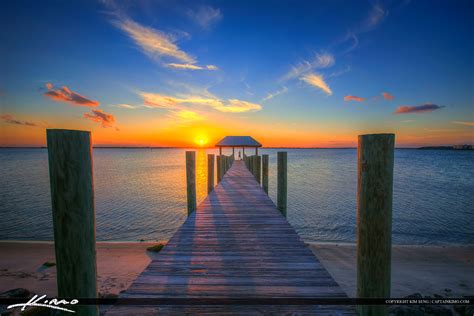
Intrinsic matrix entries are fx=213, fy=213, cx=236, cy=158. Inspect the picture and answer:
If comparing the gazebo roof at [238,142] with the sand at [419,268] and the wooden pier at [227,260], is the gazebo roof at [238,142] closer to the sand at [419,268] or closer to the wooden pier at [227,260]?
the sand at [419,268]

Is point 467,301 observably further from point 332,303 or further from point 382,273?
point 332,303

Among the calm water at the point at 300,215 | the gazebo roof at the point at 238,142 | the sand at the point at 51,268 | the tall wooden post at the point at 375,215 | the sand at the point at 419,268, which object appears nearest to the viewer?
the tall wooden post at the point at 375,215

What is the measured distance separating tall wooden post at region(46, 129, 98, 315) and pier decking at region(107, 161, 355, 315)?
2.45ft

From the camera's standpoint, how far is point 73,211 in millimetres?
1531

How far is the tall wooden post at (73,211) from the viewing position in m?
1.49

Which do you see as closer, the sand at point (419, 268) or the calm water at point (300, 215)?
the sand at point (419, 268)

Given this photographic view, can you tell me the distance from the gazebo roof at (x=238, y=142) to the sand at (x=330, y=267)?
43.4 ft

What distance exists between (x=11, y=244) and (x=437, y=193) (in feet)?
136

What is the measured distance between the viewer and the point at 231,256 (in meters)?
3.24

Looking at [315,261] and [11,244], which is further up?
[315,261]

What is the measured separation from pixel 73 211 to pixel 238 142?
74.1ft

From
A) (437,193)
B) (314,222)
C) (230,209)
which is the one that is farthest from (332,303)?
(437,193)

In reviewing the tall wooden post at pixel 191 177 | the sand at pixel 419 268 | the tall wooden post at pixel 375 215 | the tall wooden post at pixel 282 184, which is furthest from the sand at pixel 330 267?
the tall wooden post at pixel 375 215

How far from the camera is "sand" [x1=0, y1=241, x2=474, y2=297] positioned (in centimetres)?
858
